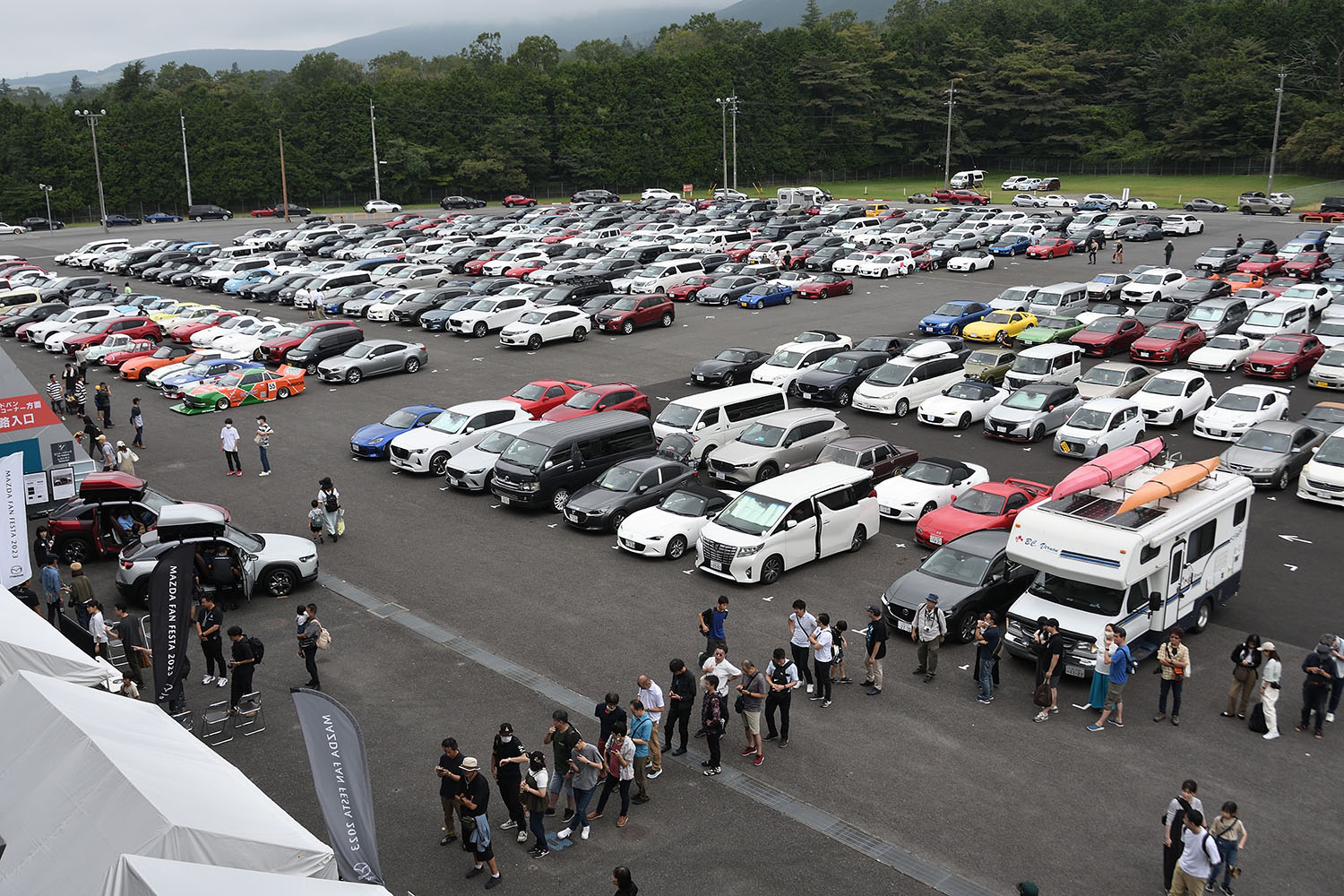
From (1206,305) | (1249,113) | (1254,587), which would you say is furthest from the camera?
(1249,113)

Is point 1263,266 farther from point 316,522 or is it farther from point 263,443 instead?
point 316,522

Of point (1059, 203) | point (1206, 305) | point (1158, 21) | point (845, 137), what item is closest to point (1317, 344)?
point (1206, 305)

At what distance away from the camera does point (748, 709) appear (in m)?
13.4

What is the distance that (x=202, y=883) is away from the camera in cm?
790

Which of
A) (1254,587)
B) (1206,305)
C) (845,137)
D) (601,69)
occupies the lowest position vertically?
(1254,587)

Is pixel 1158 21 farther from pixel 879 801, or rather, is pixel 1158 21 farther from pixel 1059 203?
pixel 879 801

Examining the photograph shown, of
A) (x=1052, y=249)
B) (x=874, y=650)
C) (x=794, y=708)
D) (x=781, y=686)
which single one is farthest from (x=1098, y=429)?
(x=1052, y=249)

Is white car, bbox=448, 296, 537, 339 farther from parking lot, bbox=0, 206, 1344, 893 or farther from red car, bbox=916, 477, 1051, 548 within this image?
red car, bbox=916, 477, 1051, 548

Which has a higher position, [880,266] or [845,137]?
[845,137]

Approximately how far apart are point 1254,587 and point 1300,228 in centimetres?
6127

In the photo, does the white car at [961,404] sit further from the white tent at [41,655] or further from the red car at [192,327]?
the red car at [192,327]

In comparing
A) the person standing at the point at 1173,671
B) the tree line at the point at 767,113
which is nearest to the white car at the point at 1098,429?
the person standing at the point at 1173,671

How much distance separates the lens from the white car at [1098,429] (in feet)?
86.1

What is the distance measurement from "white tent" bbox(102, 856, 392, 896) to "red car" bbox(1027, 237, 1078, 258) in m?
57.2
